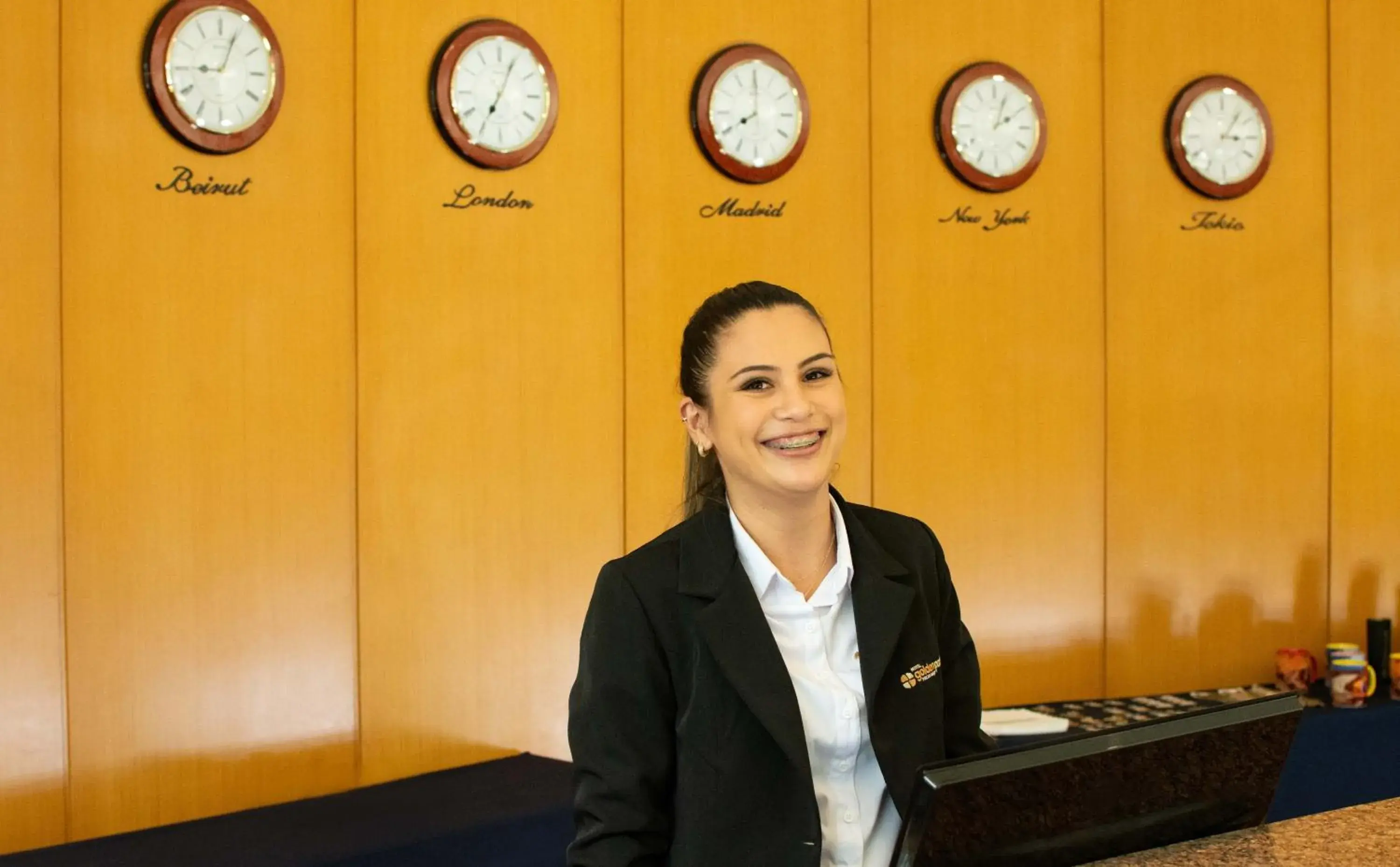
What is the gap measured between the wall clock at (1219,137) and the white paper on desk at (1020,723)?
1970 millimetres

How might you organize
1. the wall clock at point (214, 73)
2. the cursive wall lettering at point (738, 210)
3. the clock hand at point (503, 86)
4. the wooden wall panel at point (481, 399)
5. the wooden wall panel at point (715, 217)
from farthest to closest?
the cursive wall lettering at point (738, 210)
the wooden wall panel at point (715, 217)
the clock hand at point (503, 86)
the wooden wall panel at point (481, 399)
the wall clock at point (214, 73)

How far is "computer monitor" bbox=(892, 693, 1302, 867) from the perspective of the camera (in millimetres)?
1028

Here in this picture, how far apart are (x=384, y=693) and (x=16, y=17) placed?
184 centimetres

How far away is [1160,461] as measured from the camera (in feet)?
15.5

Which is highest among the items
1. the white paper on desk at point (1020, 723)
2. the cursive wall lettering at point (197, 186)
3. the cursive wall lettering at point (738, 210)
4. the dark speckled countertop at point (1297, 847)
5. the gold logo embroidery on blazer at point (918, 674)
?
the cursive wall lettering at point (738, 210)

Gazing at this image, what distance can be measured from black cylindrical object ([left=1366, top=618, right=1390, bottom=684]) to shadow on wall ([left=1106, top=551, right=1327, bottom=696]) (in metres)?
0.22

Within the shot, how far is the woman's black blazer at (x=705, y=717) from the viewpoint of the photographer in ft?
5.11

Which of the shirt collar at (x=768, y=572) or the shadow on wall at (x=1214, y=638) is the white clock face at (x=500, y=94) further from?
the shadow on wall at (x=1214, y=638)

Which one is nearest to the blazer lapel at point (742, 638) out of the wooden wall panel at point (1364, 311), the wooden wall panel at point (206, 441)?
the wooden wall panel at point (206, 441)

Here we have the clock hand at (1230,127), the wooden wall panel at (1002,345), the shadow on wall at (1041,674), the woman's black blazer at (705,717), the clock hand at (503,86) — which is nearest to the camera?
the woman's black blazer at (705,717)

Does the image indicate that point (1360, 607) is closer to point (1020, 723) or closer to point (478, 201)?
point (1020, 723)

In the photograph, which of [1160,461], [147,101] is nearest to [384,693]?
[147,101]

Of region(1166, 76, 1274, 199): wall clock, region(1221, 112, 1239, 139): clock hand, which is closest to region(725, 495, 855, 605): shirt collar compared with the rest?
region(1166, 76, 1274, 199): wall clock

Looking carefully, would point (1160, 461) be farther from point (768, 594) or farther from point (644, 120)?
point (768, 594)
